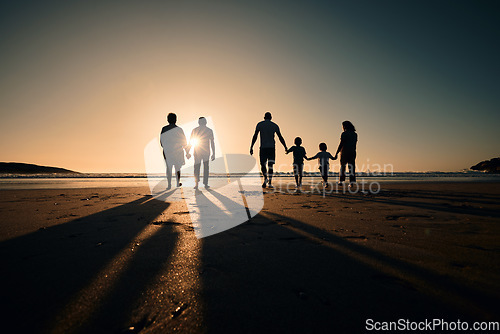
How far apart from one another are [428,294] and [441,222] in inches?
86.2

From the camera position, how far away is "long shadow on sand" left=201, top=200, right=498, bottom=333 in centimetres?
88

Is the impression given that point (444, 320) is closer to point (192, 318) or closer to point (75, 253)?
point (192, 318)

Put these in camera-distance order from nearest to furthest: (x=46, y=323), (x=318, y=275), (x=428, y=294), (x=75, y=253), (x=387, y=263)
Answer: (x=46, y=323) < (x=428, y=294) < (x=318, y=275) < (x=387, y=263) < (x=75, y=253)

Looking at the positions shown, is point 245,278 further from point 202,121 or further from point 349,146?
point 349,146

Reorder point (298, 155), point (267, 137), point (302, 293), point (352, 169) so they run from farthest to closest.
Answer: point (298, 155) < point (352, 169) < point (267, 137) < point (302, 293)

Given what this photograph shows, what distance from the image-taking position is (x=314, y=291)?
109 centimetres

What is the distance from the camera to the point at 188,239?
80.4 inches

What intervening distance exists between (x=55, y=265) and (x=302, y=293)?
1.52m

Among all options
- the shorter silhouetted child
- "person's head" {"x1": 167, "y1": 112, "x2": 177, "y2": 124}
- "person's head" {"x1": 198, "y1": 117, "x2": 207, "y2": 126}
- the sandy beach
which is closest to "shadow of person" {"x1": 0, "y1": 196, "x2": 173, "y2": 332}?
the sandy beach

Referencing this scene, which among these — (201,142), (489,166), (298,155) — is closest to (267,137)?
(298,155)

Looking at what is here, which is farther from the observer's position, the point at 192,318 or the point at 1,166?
the point at 1,166

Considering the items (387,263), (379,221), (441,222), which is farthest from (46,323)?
(441,222)

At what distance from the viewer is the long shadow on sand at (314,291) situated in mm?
883

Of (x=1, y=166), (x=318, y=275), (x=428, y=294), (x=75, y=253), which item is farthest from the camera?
(x=1, y=166)
